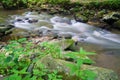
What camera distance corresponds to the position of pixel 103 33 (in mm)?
9852

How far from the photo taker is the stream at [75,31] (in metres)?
6.94

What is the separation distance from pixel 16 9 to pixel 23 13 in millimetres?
1281

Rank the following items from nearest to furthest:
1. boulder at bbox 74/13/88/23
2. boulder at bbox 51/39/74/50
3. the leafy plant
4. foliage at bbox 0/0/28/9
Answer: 1. the leafy plant
2. boulder at bbox 51/39/74/50
3. boulder at bbox 74/13/88/23
4. foliage at bbox 0/0/28/9

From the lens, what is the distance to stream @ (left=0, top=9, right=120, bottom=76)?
6.94 m

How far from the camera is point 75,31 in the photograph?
10.2m

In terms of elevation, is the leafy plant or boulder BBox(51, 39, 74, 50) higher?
the leafy plant

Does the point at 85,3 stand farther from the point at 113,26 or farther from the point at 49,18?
the point at 113,26

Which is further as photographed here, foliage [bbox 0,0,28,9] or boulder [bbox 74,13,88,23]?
foliage [bbox 0,0,28,9]

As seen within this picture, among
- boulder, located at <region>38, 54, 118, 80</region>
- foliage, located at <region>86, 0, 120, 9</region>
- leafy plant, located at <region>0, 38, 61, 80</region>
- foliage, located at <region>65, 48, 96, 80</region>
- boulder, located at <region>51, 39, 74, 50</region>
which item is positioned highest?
foliage, located at <region>65, 48, 96, 80</region>

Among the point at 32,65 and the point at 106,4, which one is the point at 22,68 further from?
the point at 106,4

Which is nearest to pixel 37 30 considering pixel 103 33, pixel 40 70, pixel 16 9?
pixel 103 33

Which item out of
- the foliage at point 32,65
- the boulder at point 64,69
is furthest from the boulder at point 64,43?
the boulder at point 64,69

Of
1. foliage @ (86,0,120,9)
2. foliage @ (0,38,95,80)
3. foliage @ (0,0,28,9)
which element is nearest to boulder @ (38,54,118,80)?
foliage @ (0,38,95,80)

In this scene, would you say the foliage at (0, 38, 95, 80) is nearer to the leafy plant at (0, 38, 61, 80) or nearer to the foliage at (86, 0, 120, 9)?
the leafy plant at (0, 38, 61, 80)
